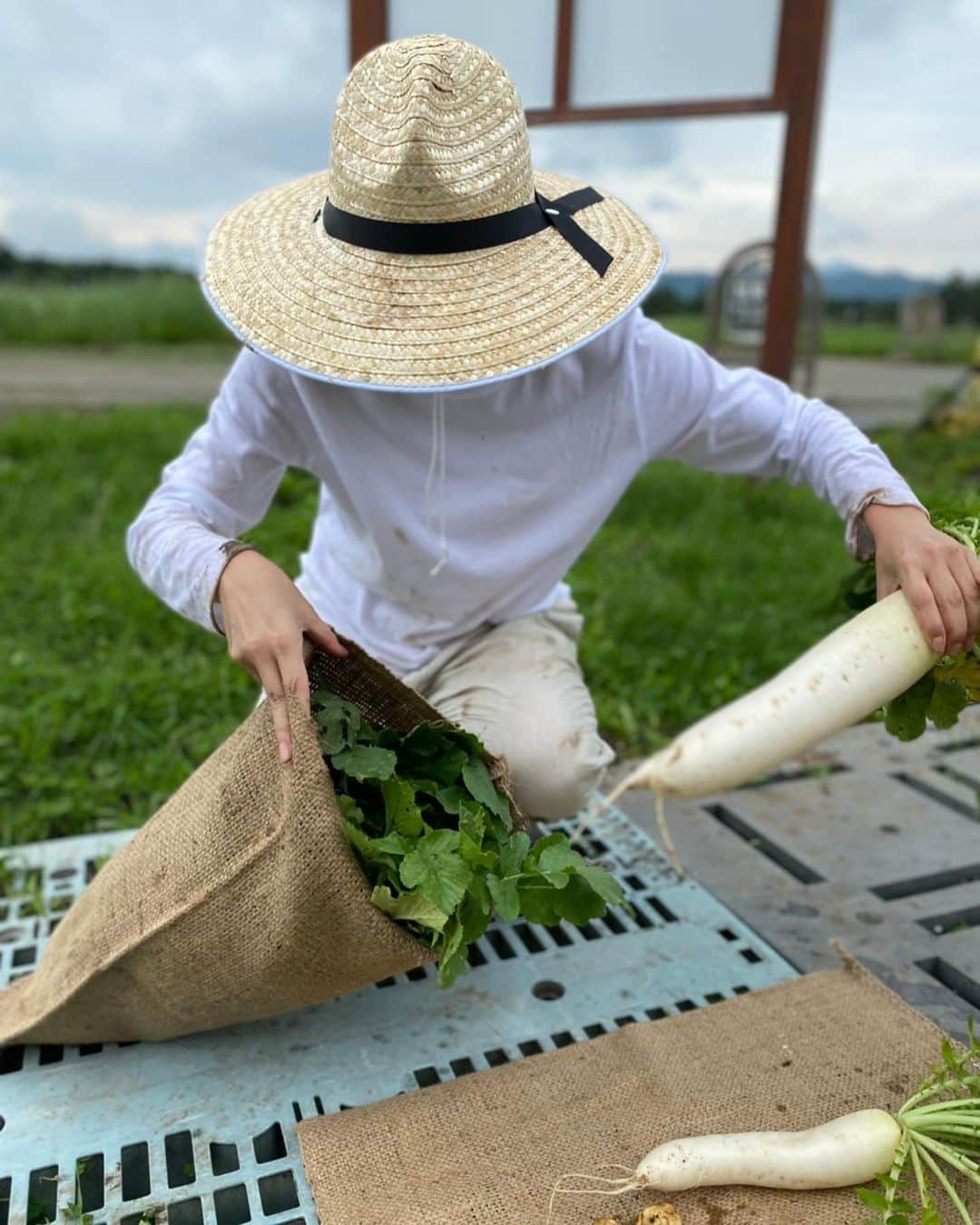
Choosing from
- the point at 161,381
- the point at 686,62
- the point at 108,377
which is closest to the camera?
the point at 686,62

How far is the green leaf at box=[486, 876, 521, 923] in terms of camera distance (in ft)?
4.54

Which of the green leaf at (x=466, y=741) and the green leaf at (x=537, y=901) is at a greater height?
the green leaf at (x=466, y=741)

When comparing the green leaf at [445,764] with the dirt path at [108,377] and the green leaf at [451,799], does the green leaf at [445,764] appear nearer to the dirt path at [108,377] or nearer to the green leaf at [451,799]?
the green leaf at [451,799]

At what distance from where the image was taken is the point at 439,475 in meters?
1.94

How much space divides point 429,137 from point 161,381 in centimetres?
778

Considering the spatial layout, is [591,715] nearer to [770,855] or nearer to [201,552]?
[770,855]

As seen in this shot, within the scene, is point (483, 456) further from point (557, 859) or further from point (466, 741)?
point (557, 859)

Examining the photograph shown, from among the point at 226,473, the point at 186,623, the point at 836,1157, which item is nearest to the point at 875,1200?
the point at 836,1157

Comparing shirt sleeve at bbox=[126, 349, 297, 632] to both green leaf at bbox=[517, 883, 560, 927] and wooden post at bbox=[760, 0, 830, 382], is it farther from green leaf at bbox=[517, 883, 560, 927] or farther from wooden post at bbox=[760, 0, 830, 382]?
wooden post at bbox=[760, 0, 830, 382]

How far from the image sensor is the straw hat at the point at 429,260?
5.06 ft

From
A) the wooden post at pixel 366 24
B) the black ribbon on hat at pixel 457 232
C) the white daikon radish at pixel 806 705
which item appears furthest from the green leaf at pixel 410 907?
the wooden post at pixel 366 24

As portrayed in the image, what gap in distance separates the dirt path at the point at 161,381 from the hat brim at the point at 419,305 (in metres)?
5.97

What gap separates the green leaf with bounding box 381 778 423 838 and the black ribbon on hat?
0.74 meters

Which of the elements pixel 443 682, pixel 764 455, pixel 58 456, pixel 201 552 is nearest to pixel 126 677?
pixel 443 682
